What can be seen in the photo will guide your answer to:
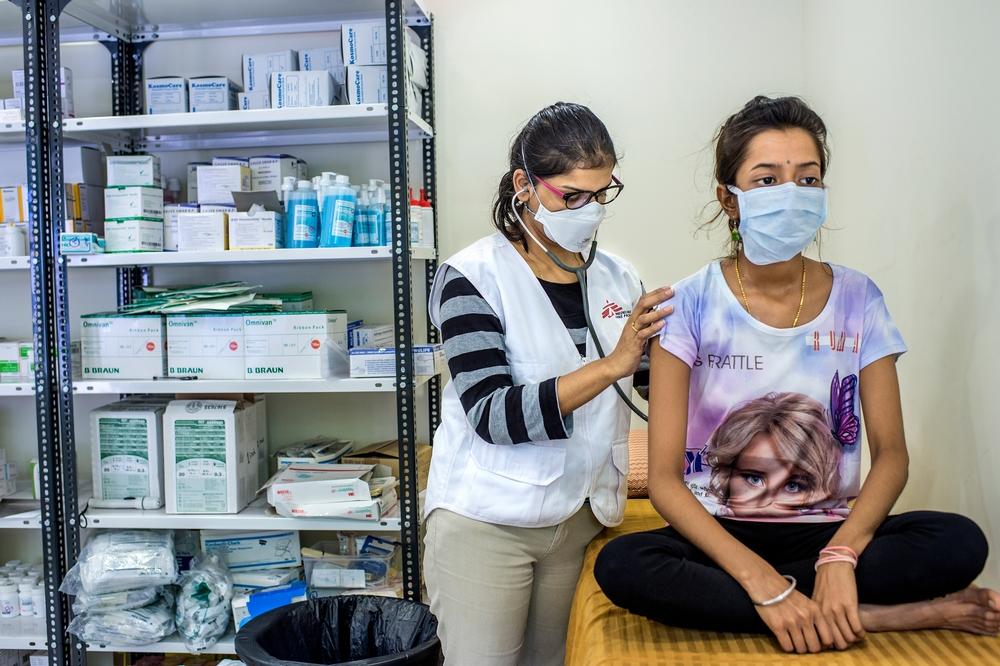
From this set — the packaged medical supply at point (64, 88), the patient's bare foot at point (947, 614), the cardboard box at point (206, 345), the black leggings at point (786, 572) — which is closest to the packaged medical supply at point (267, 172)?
the cardboard box at point (206, 345)

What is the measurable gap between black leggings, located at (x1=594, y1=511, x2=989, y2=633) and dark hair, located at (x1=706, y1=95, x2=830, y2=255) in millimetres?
586

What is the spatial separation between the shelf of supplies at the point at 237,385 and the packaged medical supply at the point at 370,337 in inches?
4.8

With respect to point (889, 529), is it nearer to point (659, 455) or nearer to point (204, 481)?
point (659, 455)

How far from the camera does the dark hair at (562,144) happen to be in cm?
156

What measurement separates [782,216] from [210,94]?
1725mm

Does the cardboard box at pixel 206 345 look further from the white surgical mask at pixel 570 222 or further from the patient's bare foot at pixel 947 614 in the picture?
the patient's bare foot at pixel 947 614

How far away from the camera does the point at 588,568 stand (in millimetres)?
1565

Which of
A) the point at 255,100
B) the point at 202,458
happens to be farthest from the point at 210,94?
the point at 202,458

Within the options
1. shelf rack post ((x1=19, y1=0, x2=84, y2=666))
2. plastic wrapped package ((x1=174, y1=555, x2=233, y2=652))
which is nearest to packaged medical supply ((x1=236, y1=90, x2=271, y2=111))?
shelf rack post ((x1=19, y1=0, x2=84, y2=666))

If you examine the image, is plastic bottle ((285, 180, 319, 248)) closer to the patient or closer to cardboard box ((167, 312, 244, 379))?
cardboard box ((167, 312, 244, 379))

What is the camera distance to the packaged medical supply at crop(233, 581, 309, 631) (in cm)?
237

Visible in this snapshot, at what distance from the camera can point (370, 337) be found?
7.94ft

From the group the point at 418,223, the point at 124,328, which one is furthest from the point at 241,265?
the point at 418,223

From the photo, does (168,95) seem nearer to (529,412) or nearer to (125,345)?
(125,345)
